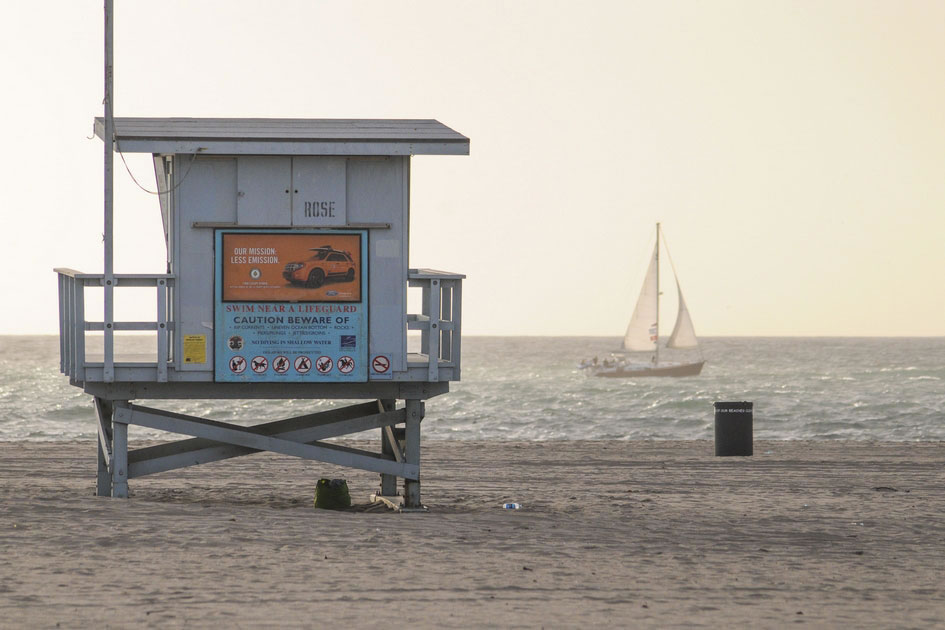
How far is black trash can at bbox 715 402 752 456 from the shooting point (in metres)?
23.2

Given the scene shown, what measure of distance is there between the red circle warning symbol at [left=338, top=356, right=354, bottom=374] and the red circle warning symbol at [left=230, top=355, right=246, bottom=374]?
1010 millimetres

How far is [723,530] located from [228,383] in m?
5.41

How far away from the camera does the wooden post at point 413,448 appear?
14461mm

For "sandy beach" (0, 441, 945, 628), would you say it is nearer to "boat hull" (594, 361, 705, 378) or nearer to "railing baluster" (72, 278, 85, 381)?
"railing baluster" (72, 278, 85, 381)

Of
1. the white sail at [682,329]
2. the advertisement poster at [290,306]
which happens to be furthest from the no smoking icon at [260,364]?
the white sail at [682,329]

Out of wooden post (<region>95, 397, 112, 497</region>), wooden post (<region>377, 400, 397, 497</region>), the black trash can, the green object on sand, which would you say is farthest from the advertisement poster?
the black trash can

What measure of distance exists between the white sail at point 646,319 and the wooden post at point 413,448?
6478 cm

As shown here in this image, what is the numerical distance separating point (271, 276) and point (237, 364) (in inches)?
39.4

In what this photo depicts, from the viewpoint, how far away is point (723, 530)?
42.1 feet

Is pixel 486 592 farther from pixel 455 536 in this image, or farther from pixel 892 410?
pixel 892 410

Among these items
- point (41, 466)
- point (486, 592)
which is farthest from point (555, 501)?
point (41, 466)

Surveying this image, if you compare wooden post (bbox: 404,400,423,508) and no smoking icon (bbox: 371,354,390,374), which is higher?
no smoking icon (bbox: 371,354,390,374)

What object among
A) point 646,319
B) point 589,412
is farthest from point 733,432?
point 646,319

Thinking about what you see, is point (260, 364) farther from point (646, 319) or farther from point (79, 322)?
point (646, 319)
